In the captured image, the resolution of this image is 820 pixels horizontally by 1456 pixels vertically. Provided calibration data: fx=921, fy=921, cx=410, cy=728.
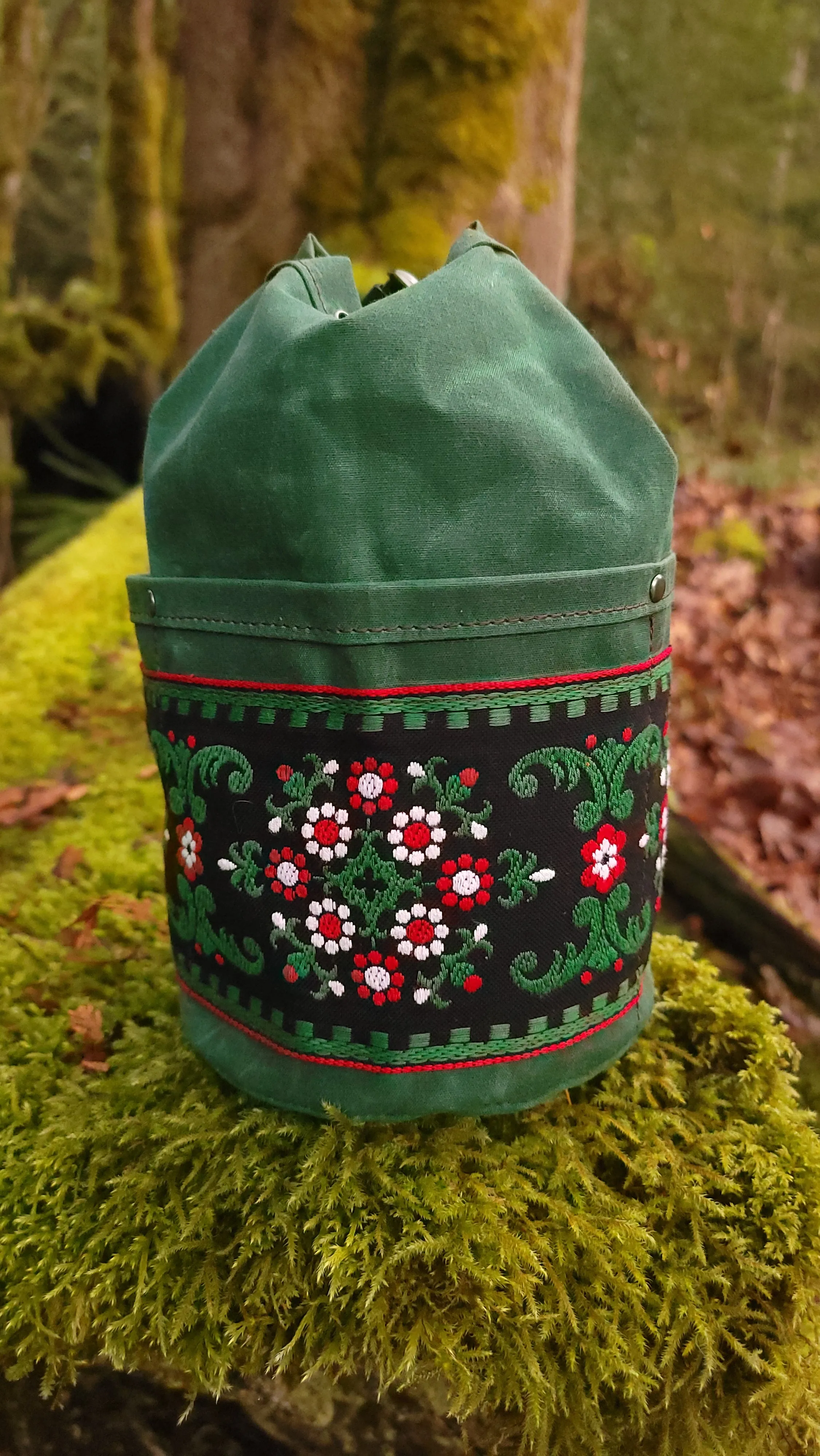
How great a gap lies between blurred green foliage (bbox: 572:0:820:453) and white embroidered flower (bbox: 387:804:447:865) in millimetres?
11726

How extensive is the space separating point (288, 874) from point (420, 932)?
9.5 inches

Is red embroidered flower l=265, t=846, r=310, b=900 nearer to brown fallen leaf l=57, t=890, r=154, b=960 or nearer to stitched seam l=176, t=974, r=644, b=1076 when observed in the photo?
stitched seam l=176, t=974, r=644, b=1076

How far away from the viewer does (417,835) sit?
1480mm

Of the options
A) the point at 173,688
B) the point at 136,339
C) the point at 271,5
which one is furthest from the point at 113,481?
the point at 173,688

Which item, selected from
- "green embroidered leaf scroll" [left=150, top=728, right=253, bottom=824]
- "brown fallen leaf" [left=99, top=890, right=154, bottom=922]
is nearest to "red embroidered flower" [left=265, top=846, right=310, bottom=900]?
"green embroidered leaf scroll" [left=150, top=728, right=253, bottom=824]

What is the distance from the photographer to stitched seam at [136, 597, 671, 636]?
1.43m

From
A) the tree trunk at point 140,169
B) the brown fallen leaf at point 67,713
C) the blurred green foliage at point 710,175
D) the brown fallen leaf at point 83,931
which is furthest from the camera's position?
the blurred green foliage at point 710,175

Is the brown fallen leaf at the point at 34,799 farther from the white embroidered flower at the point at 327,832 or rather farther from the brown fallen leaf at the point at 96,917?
the white embroidered flower at the point at 327,832

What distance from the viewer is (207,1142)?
1.72 meters

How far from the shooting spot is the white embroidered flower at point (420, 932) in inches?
59.6

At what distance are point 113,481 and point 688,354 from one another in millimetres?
9349

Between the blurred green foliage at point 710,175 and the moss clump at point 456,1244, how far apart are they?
456 inches

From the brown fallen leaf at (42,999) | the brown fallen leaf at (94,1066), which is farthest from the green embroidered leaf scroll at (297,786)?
the brown fallen leaf at (42,999)

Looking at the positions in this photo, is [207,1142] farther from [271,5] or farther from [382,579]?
[271,5]
